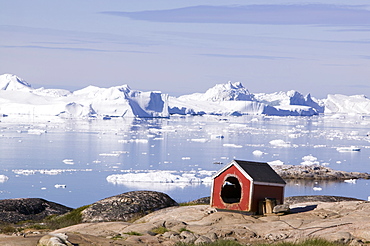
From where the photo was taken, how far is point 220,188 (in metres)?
17.0

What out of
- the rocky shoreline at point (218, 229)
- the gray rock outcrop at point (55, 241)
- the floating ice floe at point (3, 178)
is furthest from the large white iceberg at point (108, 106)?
the gray rock outcrop at point (55, 241)

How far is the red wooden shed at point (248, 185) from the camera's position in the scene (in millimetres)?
16141

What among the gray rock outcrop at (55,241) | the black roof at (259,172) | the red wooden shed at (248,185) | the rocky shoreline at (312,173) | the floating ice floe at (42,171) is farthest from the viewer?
the rocky shoreline at (312,173)

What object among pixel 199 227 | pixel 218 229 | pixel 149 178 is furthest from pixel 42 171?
pixel 218 229

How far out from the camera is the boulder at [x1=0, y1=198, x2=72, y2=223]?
71.4 feet

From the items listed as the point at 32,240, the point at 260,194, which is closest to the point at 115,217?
the point at 260,194

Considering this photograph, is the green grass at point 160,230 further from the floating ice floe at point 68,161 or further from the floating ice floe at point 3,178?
the floating ice floe at point 68,161

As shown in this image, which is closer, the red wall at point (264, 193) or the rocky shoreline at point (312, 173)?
the red wall at point (264, 193)

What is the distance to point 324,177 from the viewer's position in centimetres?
4741

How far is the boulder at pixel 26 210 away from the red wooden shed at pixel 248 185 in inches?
337

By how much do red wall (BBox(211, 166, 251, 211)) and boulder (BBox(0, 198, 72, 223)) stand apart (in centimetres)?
843

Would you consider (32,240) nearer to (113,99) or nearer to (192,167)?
(192,167)

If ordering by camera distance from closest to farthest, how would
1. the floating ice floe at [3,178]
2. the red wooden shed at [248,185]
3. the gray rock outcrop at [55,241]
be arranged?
the gray rock outcrop at [55,241], the red wooden shed at [248,185], the floating ice floe at [3,178]

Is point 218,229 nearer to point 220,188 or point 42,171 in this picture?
point 220,188
